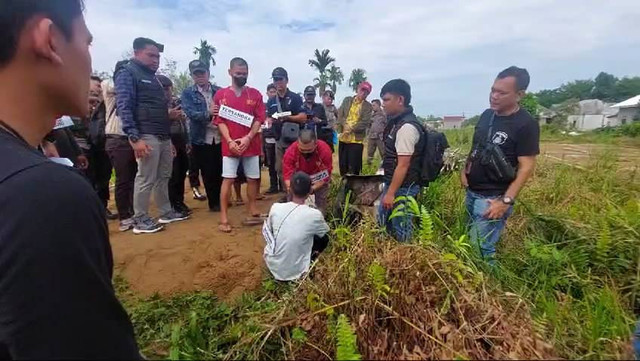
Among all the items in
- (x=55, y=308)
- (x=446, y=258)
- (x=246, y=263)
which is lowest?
(x=246, y=263)

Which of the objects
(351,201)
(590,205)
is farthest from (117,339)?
(590,205)

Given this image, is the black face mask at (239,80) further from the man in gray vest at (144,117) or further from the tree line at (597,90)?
the tree line at (597,90)

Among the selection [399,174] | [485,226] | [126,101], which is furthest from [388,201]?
[126,101]

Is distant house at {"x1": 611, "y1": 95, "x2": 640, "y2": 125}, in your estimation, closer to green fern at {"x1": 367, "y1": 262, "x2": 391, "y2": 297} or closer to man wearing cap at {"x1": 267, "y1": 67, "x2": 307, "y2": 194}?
man wearing cap at {"x1": 267, "y1": 67, "x2": 307, "y2": 194}

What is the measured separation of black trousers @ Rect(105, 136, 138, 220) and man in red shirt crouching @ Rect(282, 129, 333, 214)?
168 cm

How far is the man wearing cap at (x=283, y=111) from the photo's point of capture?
5.34m

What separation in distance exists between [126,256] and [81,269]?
3.05m

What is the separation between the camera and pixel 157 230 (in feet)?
12.8

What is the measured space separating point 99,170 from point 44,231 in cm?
454

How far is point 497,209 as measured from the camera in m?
2.91

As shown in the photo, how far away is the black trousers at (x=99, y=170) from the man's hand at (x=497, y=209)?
423 centimetres

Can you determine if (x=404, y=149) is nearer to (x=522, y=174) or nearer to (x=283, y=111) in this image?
(x=522, y=174)

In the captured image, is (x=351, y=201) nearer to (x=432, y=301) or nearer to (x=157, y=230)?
(x=157, y=230)

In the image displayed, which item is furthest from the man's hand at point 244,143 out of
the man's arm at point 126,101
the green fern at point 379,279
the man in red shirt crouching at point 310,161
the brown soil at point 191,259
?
the green fern at point 379,279
